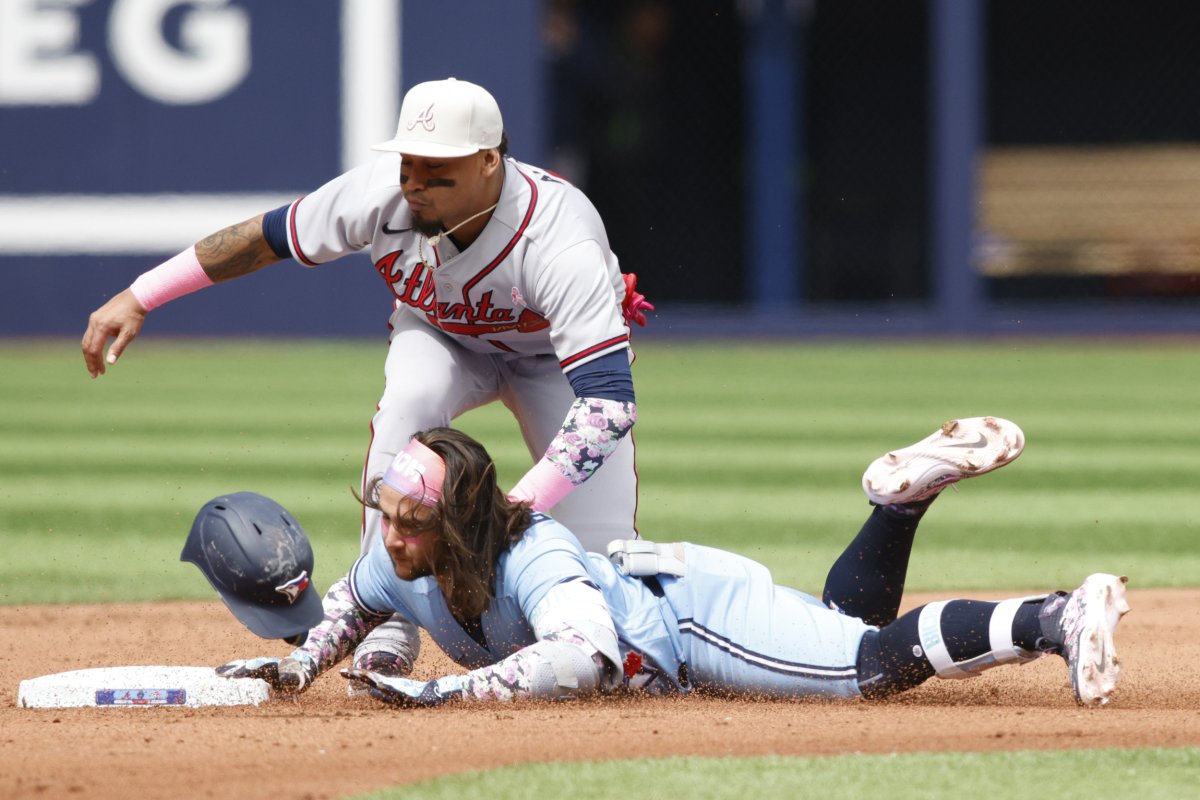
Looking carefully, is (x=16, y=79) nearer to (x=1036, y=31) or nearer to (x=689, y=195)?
(x=689, y=195)

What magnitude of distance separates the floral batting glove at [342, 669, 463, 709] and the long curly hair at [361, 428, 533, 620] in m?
0.20

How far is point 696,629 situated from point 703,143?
724 inches

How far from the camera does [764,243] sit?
737 inches

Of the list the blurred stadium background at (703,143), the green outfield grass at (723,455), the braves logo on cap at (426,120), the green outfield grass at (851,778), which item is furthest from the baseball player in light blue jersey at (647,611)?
the blurred stadium background at (703,143)

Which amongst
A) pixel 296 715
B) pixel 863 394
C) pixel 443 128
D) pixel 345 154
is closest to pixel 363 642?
pixel 296 715

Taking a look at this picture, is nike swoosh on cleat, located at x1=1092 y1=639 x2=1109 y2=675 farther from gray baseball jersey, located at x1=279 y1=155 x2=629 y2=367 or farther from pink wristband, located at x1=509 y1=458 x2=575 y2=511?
gray baseball jersey, located at x1=279 y1=155 x2=629 y2=367

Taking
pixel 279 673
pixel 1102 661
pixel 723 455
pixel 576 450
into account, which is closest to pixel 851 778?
pixel 1102 661

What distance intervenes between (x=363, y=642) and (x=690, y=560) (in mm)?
896

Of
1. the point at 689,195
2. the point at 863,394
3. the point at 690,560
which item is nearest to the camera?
the point at 690,560

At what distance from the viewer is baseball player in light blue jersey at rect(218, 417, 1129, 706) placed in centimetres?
397

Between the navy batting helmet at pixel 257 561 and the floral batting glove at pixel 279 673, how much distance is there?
96 millimetres

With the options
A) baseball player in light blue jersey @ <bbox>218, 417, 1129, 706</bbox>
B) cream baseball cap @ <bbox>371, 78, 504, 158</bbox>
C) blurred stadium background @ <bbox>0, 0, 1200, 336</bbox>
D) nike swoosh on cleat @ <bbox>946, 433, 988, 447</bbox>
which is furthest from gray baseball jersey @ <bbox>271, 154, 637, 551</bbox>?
blurred stadium background @ <bbox>0, 0, 1200, 336</bbox>

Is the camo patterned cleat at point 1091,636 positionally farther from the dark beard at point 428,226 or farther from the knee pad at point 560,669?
the dark beard at point 428,226

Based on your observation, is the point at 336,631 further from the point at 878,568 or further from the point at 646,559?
the point at 878,568
